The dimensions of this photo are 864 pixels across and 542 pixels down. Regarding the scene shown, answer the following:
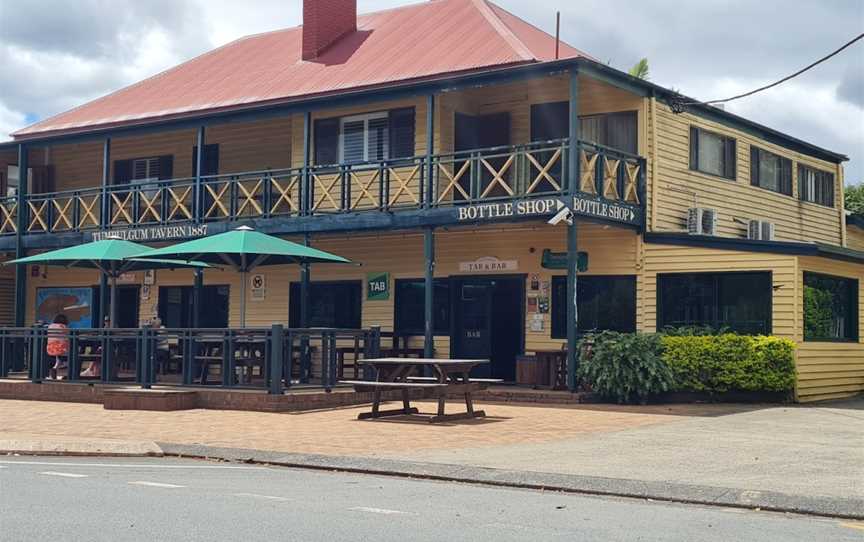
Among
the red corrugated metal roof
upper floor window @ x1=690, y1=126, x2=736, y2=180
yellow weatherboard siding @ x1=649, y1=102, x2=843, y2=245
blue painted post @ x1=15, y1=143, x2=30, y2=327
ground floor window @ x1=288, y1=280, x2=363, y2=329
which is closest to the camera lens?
yellow weatherboard siding @ x1=649, y1=102, x2=843, y2=245

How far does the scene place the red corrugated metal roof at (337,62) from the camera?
22047mm

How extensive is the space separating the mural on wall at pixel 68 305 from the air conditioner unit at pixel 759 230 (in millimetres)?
15560

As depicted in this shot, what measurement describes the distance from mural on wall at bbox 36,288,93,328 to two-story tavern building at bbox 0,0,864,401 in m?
1.12

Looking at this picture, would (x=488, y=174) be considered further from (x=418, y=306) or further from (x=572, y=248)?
(x=572, y=248)

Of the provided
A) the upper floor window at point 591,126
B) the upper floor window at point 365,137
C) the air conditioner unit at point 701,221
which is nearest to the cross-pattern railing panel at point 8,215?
the upper floor window at point 365,137

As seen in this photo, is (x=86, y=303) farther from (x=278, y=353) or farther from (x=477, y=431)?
(x=477, y=431)

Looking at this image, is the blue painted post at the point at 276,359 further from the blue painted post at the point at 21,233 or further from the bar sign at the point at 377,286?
the blue painted post at the point at 21,233

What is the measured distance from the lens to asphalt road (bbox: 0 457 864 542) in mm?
7422

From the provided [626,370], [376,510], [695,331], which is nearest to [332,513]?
A: [376,510]

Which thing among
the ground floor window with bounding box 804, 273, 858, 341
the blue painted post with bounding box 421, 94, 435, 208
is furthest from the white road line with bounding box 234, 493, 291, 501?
the ground floor window with bounding box 804, 273, 858, 341

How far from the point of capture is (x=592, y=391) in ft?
Answer: 61.3

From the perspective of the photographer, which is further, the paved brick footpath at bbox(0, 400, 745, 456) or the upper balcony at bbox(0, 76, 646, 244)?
the upper balcony at bbox(0, 76, 646, 244)

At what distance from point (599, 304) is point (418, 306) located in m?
3.95

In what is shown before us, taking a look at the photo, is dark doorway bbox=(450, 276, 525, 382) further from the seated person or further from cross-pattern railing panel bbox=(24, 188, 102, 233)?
cross-pattern railing panel bbox=(24, 188, 102, 233)
